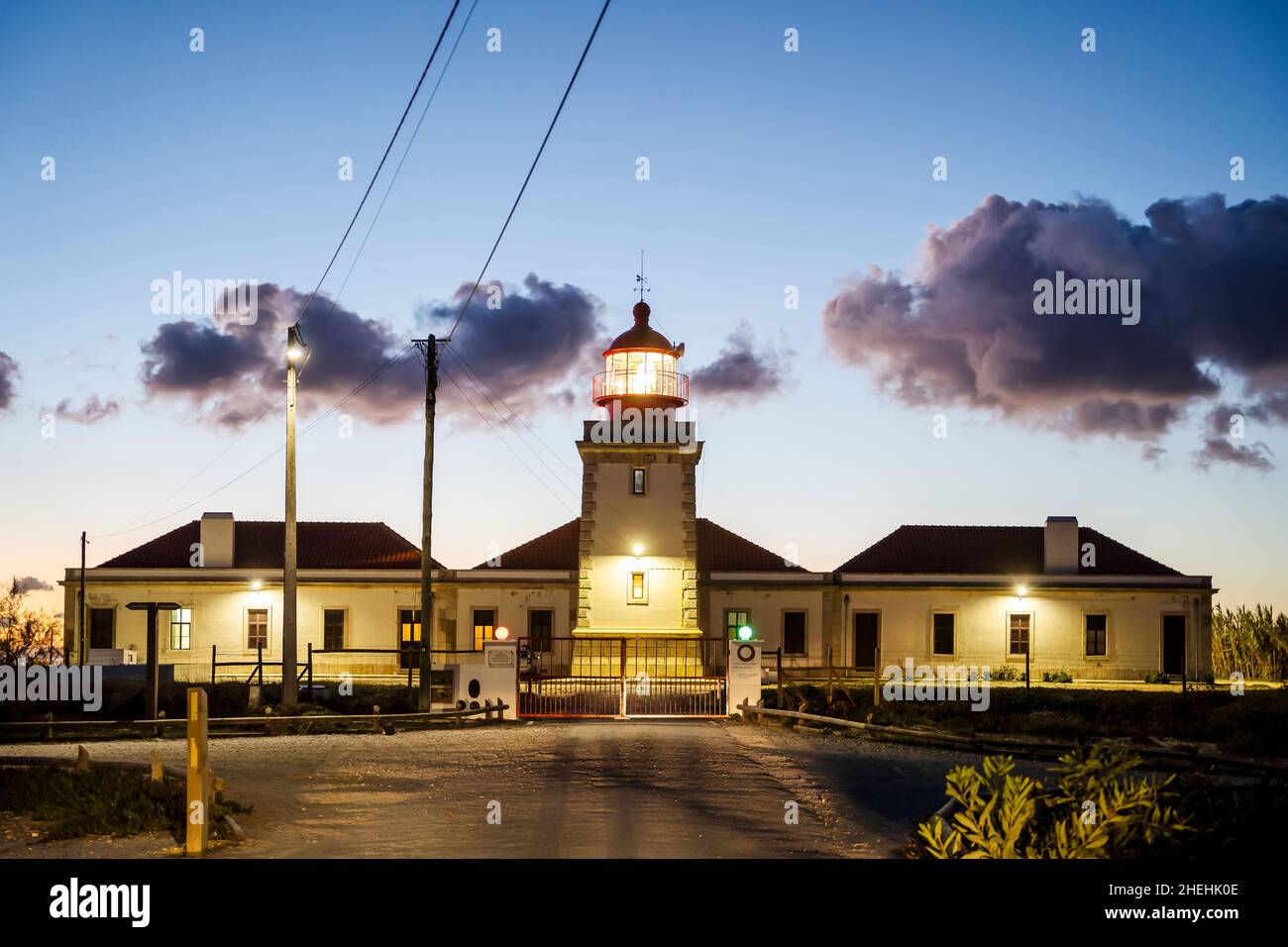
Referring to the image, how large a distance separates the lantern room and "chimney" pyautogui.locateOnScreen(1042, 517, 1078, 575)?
44.7 ft

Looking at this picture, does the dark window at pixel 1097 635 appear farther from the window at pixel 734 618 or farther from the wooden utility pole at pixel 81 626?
the wooden utility pole at pixel 81 626

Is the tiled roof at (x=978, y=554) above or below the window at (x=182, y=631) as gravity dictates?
above

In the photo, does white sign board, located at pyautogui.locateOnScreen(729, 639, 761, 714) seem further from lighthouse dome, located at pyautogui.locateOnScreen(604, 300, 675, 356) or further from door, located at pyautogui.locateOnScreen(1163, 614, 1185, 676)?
door, located at pyautogui.locateOnScreen(1163, 614, 1185, 676)

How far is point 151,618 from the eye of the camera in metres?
19.2

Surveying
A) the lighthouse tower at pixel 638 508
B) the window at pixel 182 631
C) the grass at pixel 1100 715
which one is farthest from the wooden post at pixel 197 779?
the window at pixel 182 631

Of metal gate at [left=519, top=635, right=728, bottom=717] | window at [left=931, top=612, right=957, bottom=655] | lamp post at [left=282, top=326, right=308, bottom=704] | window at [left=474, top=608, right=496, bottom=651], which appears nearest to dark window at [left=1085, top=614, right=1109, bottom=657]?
window at [left=931, top=612, right=957, bottom=655]

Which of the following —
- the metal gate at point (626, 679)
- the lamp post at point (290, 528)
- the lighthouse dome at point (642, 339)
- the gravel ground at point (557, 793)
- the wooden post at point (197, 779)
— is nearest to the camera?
the wooden post at point (197, 779)

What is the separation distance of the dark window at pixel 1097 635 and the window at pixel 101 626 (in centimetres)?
2883

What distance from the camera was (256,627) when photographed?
3625 centimetres

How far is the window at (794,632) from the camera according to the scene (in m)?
36.5

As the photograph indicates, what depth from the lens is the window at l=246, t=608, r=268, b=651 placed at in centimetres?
3612

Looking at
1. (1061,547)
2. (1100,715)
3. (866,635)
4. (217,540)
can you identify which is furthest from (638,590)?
(1061,547)

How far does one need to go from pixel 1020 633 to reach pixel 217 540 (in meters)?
24.4
